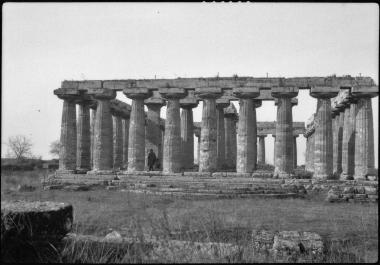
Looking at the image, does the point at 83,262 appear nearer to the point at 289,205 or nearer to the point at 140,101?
the point at 289,205

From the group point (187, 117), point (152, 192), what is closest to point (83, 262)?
point (152, 192)

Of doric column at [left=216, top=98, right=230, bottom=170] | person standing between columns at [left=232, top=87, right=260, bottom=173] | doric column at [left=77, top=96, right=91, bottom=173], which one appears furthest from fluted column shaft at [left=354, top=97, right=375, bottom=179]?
doric column at [left=77, top=96, right=91, bottom=173]

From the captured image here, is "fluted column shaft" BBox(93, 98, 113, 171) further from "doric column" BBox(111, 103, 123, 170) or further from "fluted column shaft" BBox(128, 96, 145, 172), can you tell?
"doric column" BBox(111, 103, 123, 170)

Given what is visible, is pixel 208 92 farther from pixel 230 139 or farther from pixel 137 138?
pixel 230 139

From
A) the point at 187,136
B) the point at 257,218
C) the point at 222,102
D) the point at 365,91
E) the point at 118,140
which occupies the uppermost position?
the point at 222,102

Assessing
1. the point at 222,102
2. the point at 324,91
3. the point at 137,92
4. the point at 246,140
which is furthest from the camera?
the point at 222,102

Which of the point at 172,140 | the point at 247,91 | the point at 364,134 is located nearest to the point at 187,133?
the point at 172,140

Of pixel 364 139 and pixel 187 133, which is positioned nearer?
pixel 364 139

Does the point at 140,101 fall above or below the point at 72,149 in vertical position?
above
